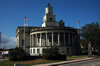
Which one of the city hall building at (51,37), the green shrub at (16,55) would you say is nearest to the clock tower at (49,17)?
the city hall building at (51,37)

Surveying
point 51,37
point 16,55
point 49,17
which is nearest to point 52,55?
point 16,55

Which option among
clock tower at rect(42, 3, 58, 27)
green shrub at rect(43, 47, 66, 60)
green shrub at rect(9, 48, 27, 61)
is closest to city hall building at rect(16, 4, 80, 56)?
clock tower at rect(42, 3, 58, 27)

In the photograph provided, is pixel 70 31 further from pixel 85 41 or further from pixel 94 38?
pixel 94 38

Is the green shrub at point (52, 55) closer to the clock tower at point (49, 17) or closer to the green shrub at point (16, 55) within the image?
the green shrub at point (16, 55)

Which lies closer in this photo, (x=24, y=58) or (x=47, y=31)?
(x=24, y=58)

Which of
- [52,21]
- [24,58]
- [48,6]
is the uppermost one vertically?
[48,6]

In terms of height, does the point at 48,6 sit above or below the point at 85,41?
above

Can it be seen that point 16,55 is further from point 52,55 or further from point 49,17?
point 49,17

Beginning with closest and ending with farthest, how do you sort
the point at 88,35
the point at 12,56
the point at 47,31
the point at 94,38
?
the point at 12,56 < the point at 94,38 < the point at 88,35 < the point at 47,31

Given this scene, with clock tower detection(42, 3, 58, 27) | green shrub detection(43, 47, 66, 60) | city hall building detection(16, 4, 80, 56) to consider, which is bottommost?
green shrub detection(43, 47, 66, 60)

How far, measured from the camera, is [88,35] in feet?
205

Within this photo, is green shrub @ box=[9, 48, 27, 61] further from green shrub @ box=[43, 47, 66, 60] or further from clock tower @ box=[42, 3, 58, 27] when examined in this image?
clock tower @ box=[42, 3, 58, 27]

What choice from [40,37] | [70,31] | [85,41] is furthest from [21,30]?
[85,41]

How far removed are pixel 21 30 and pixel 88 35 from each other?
35280mm
